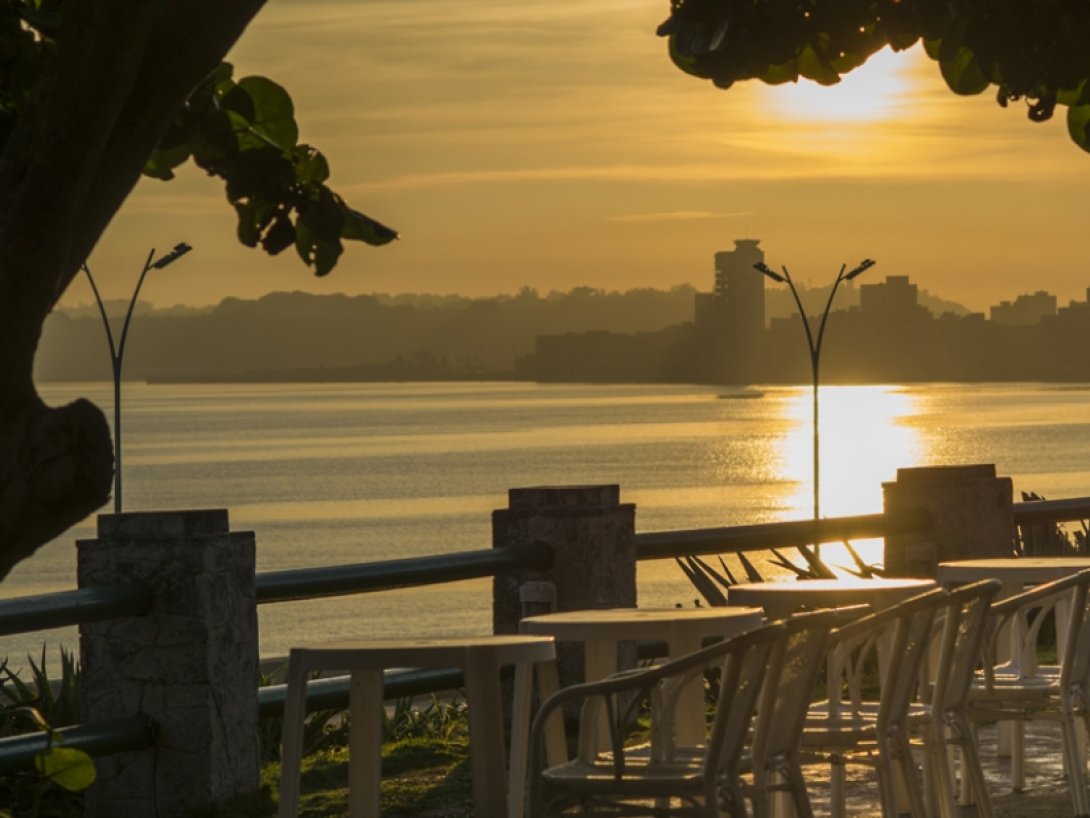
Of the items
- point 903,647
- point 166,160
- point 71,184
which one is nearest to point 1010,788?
point 903,647

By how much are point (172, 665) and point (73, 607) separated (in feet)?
1.73

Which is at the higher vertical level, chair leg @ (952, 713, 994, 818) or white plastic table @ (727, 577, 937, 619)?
white plastic table @ (727, 577, 937, 619)

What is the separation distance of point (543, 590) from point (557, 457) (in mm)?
158067

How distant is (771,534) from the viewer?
10906 millimetres

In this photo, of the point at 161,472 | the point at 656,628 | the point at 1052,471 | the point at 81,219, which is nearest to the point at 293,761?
the point at 656,628

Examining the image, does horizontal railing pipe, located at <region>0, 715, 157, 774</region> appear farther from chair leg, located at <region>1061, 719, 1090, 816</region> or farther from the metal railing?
chair leg, located at <region>1061, 719, 1090, 816</region>

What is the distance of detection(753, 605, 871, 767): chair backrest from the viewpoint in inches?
195

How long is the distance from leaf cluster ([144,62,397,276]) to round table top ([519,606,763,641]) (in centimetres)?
301

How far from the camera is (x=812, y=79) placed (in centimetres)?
465

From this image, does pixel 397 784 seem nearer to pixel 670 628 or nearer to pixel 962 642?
pixel 670 628

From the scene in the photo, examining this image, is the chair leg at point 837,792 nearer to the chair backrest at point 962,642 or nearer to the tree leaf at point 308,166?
the chair backrest at point 962,642

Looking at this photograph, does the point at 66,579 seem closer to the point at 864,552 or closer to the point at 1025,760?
the point at 864,552

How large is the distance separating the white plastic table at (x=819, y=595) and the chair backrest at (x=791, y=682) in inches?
65.2

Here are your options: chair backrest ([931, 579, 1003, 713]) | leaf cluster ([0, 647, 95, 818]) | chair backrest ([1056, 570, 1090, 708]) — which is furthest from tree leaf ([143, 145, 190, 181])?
chair backrest ([1056, 570, 1090, 708])
